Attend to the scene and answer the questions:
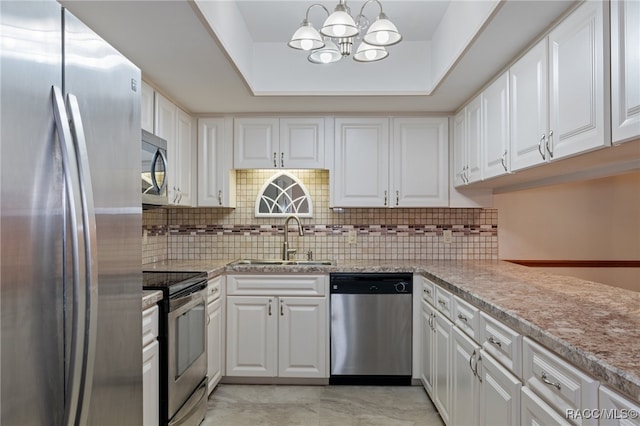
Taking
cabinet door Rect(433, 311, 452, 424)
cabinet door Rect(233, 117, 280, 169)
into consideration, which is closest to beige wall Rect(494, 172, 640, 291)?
cabinet door Rect(433, 311, 452, 424)

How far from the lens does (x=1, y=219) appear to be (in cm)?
76

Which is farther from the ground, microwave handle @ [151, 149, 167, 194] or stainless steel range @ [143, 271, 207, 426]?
microwave handle @ [151, 149, 167, 194]

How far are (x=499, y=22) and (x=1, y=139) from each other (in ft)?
6.26

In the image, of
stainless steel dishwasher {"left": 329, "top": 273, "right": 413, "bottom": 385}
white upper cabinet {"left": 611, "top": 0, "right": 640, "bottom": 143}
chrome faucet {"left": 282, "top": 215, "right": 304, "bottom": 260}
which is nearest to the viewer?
white upper cabinet {"left": 611, "top": 0, "right": 640, "bottom": 143}

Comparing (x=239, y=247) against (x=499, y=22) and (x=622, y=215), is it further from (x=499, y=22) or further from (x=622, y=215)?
(x=622, y=215)

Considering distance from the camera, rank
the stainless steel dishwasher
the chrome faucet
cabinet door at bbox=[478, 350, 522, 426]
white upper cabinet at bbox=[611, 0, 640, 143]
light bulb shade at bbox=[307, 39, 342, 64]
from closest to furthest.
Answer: white upper cabinet at bbox=[611, 0, 640, 143]
cabinet door at bbox=[478, 350, 522, 426]
light bulb shade at bbox=[307, 39, 342, 64]
the stainless steel dishwasher
the chrome faucet

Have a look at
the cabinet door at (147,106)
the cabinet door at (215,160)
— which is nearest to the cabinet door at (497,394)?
the cabinet door at (147,106)

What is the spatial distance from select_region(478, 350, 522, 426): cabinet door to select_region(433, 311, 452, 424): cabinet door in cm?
51

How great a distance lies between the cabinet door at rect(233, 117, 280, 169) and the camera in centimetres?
340

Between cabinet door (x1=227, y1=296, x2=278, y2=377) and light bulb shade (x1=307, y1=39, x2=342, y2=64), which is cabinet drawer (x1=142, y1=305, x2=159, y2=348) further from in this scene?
light bulb shade (x1=307, y1=39, x2=342, y2=64)

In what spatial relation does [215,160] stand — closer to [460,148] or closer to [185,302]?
[185,302]

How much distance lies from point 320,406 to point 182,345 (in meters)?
1.11

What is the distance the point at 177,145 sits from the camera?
3.11 m

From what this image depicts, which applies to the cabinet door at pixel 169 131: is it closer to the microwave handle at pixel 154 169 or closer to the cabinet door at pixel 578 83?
the microwave handle at pixel 154 169
